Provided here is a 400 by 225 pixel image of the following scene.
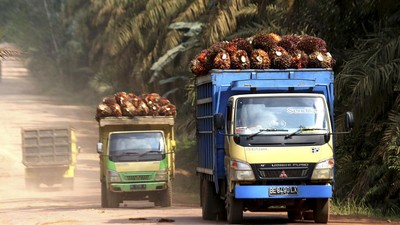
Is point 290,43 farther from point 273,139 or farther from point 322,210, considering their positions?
point 322,210

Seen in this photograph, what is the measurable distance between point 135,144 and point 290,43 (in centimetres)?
933

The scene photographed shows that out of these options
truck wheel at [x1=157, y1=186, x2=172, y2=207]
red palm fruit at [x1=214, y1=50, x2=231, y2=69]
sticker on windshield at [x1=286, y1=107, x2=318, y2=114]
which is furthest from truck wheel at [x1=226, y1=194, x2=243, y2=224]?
truck wheel at [x1=157, y1=186, x2=172, y2=207]

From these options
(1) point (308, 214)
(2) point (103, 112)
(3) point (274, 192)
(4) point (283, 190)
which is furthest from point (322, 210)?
(2) point (103, 112)

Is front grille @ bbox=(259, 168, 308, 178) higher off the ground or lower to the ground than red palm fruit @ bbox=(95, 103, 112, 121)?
lower

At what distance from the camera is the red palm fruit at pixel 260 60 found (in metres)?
19.5

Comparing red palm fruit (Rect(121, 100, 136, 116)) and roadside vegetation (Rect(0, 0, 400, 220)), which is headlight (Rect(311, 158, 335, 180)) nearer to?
roadside vegetation (Rect(0, 0, 400, 220))

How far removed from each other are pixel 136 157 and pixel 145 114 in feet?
4.58

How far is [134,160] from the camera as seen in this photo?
2841 cm

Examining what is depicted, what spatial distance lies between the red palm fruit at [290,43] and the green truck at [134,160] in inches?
346

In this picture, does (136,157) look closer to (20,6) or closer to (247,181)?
(247,181)

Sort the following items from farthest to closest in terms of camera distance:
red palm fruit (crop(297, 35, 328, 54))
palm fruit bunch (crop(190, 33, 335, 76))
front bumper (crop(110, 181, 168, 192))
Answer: front bumper (crop(110, 181, 168, 192)) < red palm fruit (crop(297, 35, 328, 54)) < palm fruit bunch (crop(190, 33, 335, 76))

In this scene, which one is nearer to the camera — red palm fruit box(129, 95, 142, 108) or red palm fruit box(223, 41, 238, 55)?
red palm fruit box(223, 41, 238, 55)

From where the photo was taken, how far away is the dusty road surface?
22.0m

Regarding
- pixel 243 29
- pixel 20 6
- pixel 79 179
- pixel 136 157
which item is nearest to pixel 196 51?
pixel 243 29
